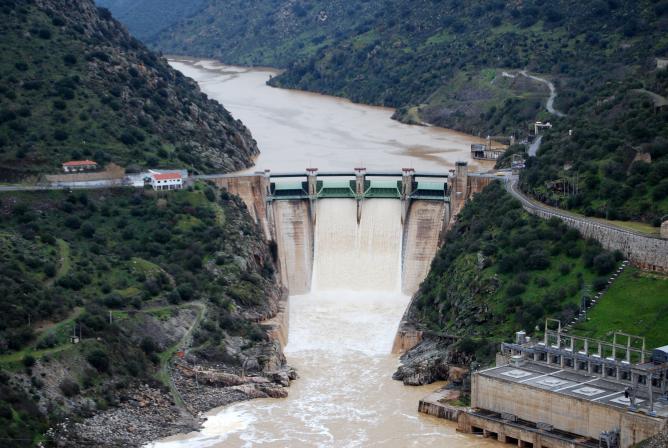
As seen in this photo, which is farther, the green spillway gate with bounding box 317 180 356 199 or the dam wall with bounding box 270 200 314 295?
A: the green spillway gate with bounding box 317 180 356 199

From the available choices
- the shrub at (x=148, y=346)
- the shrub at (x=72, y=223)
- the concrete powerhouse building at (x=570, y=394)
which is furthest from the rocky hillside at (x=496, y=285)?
the shrub at (x=72, y=223)

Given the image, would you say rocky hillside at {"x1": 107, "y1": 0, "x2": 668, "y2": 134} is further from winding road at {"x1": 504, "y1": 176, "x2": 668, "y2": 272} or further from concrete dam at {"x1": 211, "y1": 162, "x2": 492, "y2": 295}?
winding road at {"x1": 504, "y1": 176, "x2": 668, "y2": 272}

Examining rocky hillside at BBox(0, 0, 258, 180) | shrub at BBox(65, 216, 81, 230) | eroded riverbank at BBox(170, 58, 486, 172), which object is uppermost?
rocky hillside at BBox(0, 0, 258, 180)

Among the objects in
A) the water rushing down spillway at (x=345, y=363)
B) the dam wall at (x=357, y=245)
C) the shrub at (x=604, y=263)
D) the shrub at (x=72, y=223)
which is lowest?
the water rushing down spillway at (x=345, y=363)

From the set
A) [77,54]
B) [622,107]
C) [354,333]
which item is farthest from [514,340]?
[77,54]

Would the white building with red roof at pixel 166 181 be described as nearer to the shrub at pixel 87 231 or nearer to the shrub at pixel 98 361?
the shrub at pixel 87 231

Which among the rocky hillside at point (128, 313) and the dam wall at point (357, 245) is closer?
the rocky hillside at point (128, 313)

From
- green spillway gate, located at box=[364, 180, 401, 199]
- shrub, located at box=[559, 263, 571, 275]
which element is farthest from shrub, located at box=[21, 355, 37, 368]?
green spillway gate, located at box=[364, 180, 401, 199]
